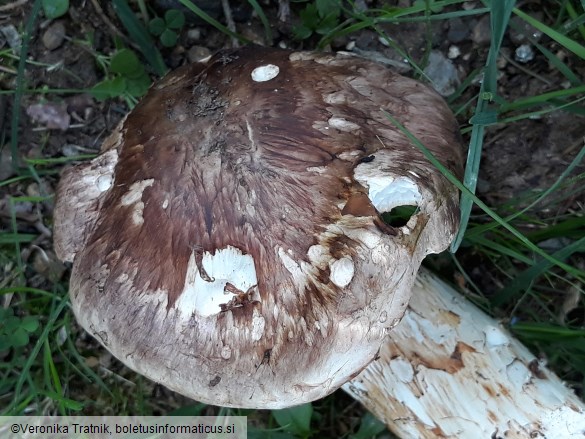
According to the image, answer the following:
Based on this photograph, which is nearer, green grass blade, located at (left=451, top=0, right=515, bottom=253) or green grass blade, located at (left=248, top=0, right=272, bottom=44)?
green grass blade, located at (left=451, top=0, right=515, bottom=253)

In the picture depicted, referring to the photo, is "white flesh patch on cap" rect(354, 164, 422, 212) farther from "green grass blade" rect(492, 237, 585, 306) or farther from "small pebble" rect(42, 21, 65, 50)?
"small pebble" rect(42, 21, 65, 50)

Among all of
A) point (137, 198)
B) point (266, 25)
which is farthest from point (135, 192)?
point (266, 25)

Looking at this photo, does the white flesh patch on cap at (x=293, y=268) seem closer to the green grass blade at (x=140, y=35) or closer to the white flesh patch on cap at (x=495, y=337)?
the white flesh patch on cap at (x=495, y=337)

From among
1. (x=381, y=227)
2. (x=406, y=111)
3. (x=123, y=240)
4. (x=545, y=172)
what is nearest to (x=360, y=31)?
(x=406, y=111)

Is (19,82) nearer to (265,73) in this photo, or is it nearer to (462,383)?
(265,73)

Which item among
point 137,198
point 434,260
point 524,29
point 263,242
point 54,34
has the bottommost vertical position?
point 434,260

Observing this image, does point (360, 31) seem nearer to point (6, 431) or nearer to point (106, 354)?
point (106, 354)

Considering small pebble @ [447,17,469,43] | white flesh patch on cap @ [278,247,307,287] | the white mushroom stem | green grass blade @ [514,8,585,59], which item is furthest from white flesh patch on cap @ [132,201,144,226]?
small pebble @ [447,17,469,43]
